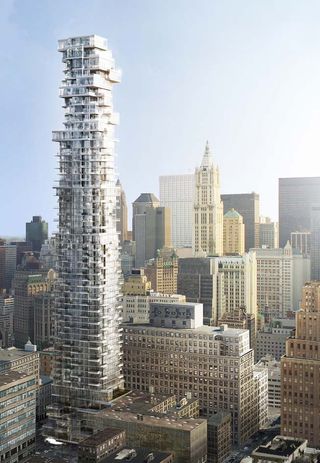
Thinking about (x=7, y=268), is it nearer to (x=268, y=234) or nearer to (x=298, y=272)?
(x=298, y=272)

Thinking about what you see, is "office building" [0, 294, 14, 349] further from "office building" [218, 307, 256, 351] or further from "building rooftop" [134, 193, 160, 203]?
"office building" [218, 307, 256, 351]

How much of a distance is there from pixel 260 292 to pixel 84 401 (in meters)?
47.7

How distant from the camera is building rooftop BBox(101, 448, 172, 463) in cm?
3009

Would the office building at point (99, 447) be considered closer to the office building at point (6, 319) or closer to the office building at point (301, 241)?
the office building at point (6, 319)

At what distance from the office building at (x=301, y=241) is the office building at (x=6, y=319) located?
120 ft

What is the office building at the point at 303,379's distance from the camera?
40.5 m

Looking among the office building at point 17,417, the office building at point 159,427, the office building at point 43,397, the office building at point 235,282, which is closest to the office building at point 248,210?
the office building at point 235,282

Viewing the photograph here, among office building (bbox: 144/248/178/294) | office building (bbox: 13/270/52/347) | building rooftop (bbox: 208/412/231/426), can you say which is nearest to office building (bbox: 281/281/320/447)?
building rooftop (bbox: 208/412/231/426)

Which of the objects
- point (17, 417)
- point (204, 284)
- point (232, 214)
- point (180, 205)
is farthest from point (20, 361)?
point (232, 214)

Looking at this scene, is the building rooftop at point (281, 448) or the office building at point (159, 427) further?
the office building at point (159, 427)

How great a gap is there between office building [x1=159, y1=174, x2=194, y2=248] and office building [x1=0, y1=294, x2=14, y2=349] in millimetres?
19882

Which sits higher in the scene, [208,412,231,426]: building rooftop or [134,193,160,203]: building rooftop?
[134,193,160,203]: building rooftop

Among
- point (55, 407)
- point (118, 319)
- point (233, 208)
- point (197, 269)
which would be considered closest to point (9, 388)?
point (55, 407)

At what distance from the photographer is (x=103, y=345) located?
40.7 meters
